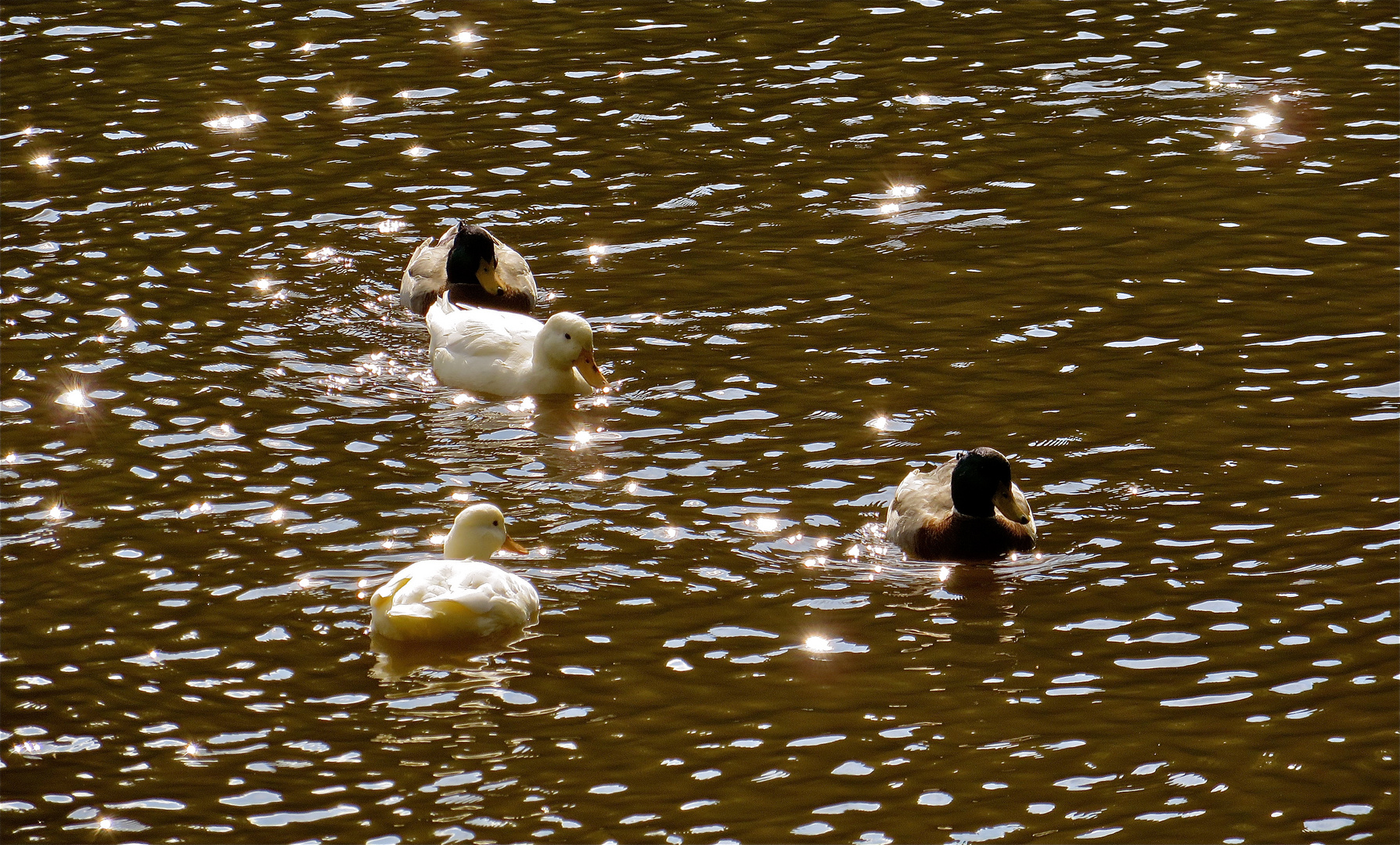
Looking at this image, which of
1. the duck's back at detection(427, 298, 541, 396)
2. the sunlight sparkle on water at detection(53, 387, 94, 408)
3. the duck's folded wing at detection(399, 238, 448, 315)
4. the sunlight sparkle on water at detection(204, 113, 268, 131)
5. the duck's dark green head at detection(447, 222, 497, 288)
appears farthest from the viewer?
the sunlight sparkle on water at detection(204, 113, 268, 131)

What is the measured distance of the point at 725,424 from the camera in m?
11.8

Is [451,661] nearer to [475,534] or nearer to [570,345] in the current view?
[475,534]

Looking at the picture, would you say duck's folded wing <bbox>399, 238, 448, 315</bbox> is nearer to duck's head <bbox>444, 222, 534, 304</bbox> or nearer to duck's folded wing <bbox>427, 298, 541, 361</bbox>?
duck's head <bbox>444, 222, 534, 304</bbox>

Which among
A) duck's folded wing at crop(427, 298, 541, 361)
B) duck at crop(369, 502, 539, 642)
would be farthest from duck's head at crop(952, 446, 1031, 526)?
duck's folded wing at crop(427, 298, 541, 361)

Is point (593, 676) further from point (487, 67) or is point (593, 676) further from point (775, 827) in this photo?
point (487, 67)

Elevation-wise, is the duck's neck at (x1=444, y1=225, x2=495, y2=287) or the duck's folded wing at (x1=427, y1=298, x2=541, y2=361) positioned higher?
the duck's neck at (x1=444, y1=225, x2=495, y2=287)

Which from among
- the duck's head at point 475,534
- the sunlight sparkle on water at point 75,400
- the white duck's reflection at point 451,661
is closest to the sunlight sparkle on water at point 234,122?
the sunlight sparkle on water at point 75,400

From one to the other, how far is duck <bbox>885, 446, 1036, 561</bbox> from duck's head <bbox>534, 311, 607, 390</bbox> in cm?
300

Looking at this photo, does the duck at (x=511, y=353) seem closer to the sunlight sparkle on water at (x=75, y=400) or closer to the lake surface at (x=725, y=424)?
the lake surface at (x=725, y=424)

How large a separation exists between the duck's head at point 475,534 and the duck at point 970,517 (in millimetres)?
2407

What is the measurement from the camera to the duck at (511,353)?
41.1ft

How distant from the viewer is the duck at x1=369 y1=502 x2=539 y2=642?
30.1 feet

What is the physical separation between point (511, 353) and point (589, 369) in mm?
747

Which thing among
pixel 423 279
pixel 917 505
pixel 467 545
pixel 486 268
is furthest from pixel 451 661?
pixel 423 279
